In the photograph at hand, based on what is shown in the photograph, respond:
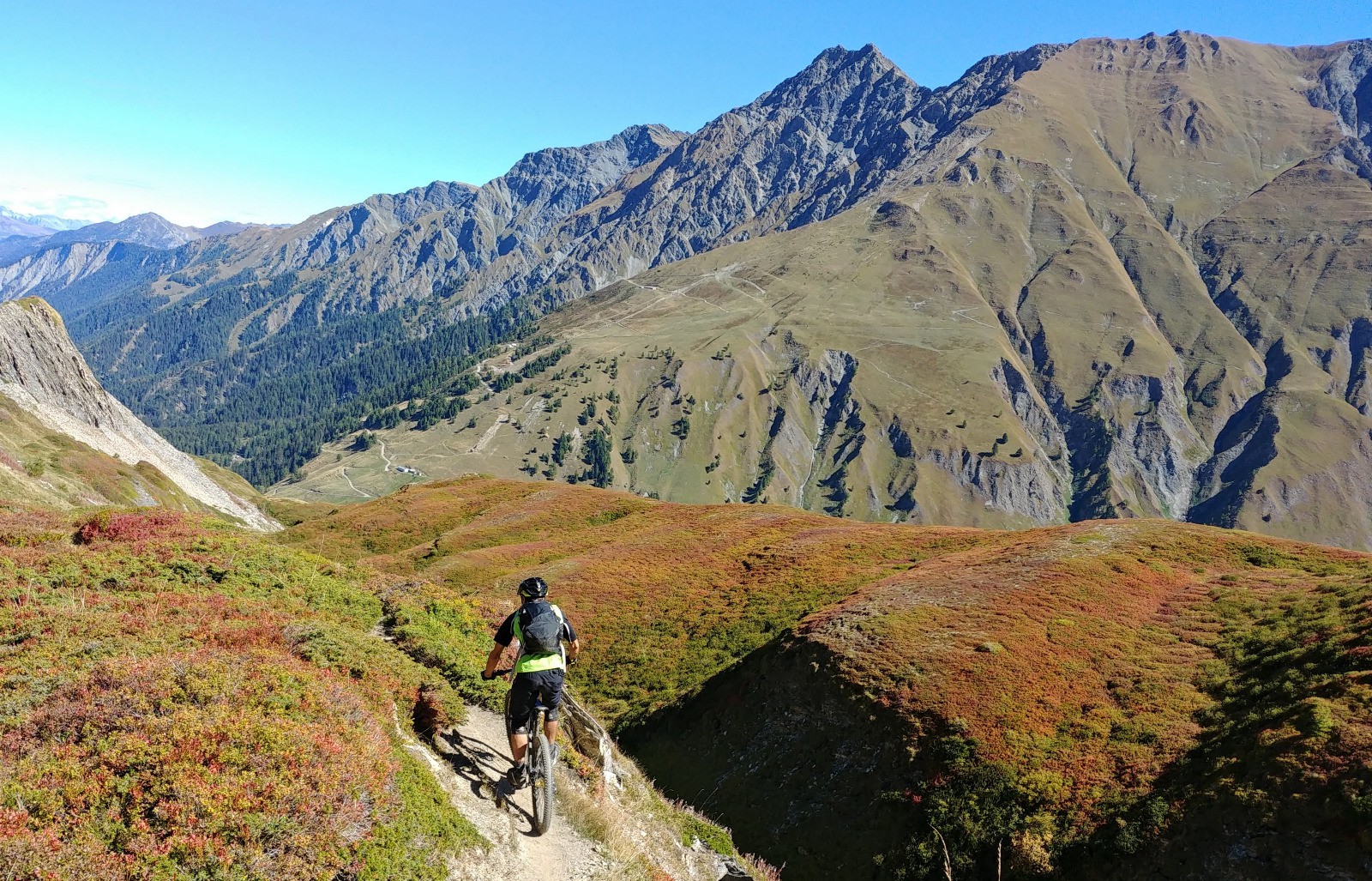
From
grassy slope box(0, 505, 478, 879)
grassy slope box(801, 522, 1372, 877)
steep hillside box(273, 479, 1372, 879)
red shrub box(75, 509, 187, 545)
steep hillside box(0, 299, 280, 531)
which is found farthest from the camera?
steep hillside box(0, 299, 280, 531)

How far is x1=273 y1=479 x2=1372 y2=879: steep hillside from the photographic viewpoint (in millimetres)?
16062

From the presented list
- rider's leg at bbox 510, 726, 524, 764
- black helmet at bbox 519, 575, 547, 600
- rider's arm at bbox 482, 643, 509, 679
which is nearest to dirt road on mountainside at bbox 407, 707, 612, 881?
rider's leg at bbox 510, 726, 524, 764

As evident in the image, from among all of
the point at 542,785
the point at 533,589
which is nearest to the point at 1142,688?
the point at 542,785

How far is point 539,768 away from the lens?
13.5 meters

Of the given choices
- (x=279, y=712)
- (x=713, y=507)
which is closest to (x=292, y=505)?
(x=713, y=507)

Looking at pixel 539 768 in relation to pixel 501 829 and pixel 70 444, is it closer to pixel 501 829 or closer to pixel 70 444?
pixel 501 829

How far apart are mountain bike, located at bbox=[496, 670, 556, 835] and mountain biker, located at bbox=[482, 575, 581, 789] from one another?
0.07 metres

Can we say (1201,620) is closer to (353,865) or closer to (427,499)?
(353,865)

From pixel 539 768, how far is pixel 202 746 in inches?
229

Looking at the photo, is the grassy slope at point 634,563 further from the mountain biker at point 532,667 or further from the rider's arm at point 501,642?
the mountain biker at point 532,667

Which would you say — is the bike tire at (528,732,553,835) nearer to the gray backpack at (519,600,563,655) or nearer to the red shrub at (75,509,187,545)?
the gray backpack at (519,600,563,655)

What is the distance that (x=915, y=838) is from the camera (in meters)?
18.7

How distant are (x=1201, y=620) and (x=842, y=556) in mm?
19667

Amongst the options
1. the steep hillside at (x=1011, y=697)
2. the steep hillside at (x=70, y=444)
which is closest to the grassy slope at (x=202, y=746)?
the steep hillside at (x=1011, y=697)
